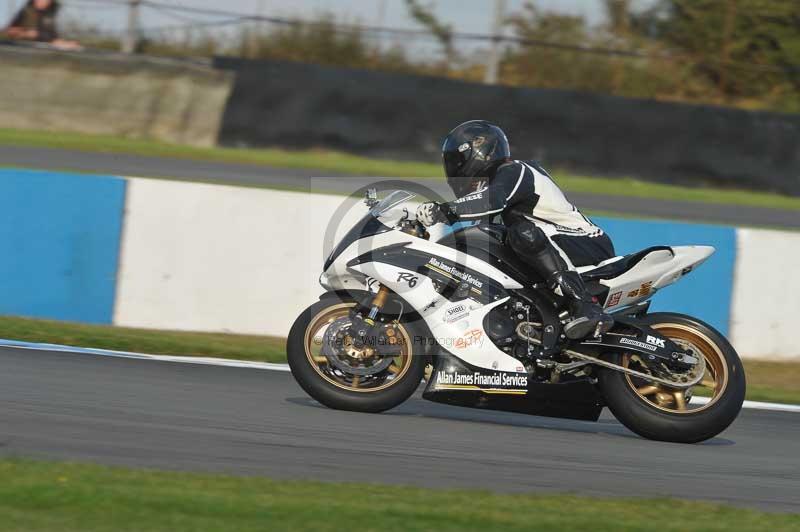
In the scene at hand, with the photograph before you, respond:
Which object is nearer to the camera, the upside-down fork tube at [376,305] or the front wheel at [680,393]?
the front wheel at [680,393]

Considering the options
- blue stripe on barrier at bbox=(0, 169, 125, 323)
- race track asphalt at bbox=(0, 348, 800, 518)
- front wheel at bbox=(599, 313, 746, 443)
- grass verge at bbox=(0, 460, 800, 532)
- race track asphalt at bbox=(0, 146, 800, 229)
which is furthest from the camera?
race track asphalt at bbox=(0, 146, 800, 229)

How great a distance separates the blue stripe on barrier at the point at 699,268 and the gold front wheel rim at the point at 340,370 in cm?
365

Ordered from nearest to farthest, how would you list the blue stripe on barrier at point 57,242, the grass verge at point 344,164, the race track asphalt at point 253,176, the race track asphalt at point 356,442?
the race track asphalt at point 356,442 → the blue stripe on barrier at point 57,242 → the race track asphalt at point 253,176 → the grass verge at point 344,164

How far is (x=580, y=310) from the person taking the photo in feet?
20.2

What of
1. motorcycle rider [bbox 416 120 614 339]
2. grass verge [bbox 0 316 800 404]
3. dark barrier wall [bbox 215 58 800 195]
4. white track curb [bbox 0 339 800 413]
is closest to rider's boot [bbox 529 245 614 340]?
motorcycle rider [bbox 416 120 614 339]

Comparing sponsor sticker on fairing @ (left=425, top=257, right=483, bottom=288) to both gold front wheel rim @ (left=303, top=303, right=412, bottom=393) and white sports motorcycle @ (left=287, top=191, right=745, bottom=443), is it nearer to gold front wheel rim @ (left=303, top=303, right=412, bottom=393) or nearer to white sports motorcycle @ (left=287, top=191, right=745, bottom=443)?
white sports motorcycle @ (left=287, top=191, right=745, bottom=443)

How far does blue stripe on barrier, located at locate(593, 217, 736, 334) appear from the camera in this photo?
31.2ft

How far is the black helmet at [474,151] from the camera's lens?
247 inches

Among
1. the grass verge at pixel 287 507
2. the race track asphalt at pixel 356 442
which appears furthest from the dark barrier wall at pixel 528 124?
the grass verge at pixel 287 507

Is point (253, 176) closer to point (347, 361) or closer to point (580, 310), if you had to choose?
point (347, 361)

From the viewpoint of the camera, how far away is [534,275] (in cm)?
635

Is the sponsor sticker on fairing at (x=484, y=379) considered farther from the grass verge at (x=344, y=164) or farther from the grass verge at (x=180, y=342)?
the grass verge at (x=344, y=164)

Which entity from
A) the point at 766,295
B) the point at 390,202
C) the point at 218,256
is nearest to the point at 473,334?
the point at 390,202

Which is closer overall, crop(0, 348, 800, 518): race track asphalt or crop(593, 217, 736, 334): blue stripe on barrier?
crop(0, 348, 800, 518): race track asphalt
